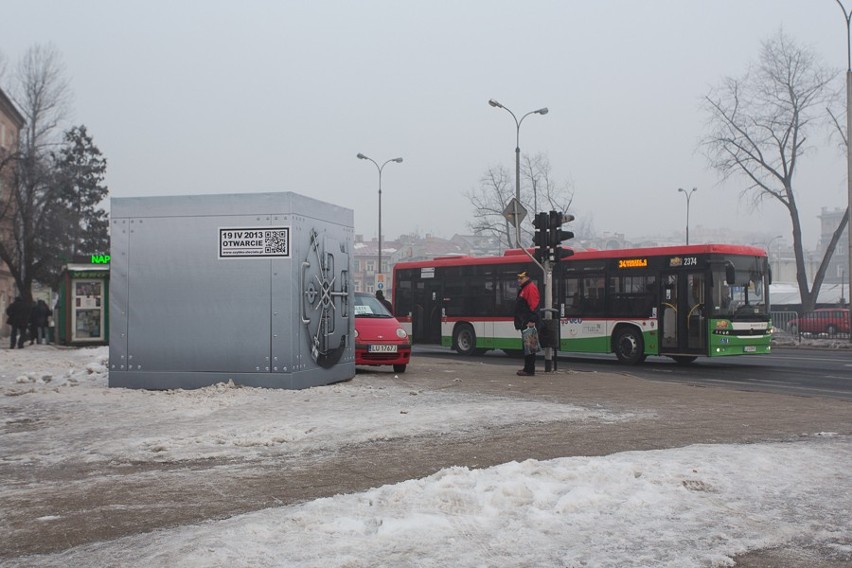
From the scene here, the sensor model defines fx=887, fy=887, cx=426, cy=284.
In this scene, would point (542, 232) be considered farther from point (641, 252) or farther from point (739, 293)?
point (739, 293)

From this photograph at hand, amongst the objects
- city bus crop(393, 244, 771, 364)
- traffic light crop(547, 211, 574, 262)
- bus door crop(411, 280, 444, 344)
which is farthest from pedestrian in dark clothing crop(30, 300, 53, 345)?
traffic light crop(547, 211, 574, 262)

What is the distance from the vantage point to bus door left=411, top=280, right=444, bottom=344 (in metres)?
26.9

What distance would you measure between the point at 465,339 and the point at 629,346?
5.81 metres

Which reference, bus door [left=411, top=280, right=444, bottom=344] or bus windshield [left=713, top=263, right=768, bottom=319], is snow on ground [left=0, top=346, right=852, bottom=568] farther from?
bus door [left=411, top=280, right=444, bottom=344]

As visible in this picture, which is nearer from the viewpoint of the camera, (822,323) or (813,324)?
(822,323)

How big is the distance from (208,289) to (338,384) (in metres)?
Answer: 2.42

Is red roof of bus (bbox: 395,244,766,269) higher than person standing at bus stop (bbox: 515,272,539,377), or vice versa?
red roof of bus (bbox: 395,244,766,269)

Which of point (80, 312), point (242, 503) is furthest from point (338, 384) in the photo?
point (80, 312)

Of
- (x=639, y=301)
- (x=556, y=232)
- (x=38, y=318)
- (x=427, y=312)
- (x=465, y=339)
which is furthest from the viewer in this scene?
(x=38, y=318)

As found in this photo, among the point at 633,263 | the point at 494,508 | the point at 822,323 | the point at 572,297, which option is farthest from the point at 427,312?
the point at 494,508

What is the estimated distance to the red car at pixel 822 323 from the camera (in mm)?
34188

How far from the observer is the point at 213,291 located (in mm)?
12562

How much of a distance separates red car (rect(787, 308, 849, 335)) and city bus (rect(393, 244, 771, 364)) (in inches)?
571

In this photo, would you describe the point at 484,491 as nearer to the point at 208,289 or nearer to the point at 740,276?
the point at 208,289
